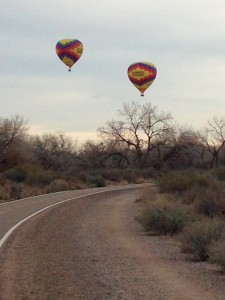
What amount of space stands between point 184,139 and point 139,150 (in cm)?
698

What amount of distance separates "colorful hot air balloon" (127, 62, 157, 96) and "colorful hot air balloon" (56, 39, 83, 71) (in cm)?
550

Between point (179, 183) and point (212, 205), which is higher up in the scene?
point (179, 183)

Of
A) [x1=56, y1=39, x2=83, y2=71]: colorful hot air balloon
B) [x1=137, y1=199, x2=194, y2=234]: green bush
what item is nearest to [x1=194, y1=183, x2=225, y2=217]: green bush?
[x1=137, y1=199, x2=194, y2=234]: green bush

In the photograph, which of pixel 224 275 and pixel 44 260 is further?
pixel 44 260

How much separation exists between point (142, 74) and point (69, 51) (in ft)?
23.0

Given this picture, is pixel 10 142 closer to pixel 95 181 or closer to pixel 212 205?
pixel 95 181

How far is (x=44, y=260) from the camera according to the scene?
1302 cm

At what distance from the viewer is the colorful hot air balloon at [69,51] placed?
50250 mm

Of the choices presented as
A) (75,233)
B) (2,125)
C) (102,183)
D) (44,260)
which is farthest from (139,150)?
Answer: (44,260)

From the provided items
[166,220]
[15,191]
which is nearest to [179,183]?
[15,191]

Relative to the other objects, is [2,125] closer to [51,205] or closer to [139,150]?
[139,150]

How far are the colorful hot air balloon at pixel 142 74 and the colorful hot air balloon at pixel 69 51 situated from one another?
5.50 meters

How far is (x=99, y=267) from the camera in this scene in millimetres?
11883

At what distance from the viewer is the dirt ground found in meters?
9.47
